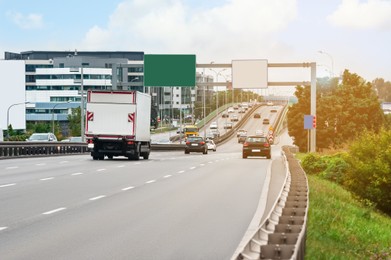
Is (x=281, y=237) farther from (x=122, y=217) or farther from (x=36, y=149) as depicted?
(x=36, y=149)

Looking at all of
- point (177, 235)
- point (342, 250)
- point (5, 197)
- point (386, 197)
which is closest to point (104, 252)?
point (177, 235)

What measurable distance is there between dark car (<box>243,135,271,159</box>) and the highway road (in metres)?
27.5

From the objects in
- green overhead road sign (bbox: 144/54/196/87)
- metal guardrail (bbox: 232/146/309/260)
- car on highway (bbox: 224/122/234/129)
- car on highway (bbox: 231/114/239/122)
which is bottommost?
metal guardrail (bbox: 232/146/309/260)

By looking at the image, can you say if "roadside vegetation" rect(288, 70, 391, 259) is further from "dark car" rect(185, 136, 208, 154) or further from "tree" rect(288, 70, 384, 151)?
"tree" rect(288, 70, 384, 151)

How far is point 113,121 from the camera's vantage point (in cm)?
4294

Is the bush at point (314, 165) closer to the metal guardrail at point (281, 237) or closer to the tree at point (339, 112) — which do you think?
the metal guardrail at point (281, 237)

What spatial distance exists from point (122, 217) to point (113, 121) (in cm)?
2882

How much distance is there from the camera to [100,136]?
4303 centimetres

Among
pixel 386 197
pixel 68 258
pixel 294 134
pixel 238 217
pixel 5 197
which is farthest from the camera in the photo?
pixel 294 134

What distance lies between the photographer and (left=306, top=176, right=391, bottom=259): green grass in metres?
10.5

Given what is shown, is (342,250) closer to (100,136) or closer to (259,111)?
(100,136)

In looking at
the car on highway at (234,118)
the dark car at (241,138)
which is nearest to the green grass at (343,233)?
the dark car at (241,138)

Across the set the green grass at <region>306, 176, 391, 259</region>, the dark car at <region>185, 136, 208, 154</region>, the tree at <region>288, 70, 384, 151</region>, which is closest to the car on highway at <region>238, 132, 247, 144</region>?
the tree at <region>288, 70, 384, 151</region>

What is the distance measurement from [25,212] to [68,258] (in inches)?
225
